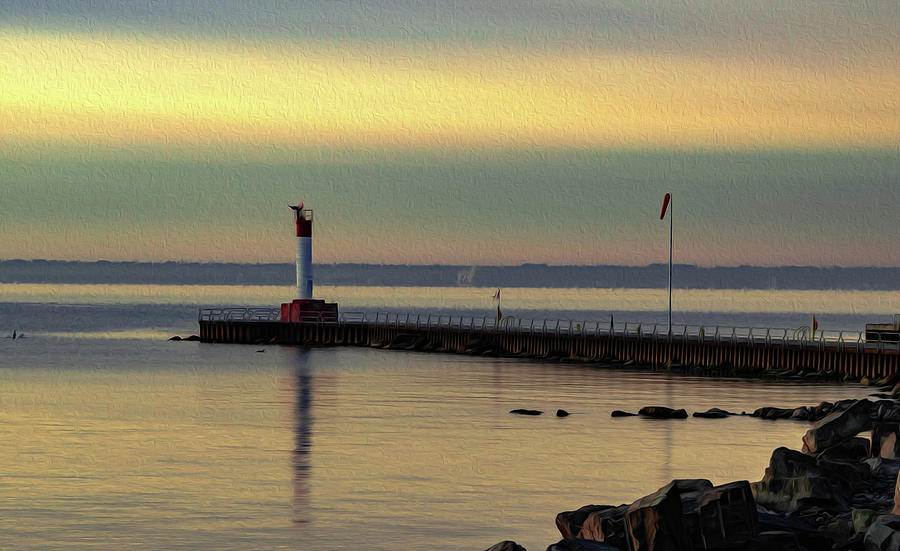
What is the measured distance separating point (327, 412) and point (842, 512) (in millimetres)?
25495

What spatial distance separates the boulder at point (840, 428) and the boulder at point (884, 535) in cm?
1099

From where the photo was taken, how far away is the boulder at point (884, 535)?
16.8m

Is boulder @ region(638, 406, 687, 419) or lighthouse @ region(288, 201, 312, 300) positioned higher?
lighthouse @ region(288, 201, 312, 300)

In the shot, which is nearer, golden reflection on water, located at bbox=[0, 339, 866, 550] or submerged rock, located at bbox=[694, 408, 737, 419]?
golden reflection on water, located at bbox=[0, 339, 866, 550]

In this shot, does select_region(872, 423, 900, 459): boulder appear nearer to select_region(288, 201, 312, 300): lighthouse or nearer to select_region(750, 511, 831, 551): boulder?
select_region(750, 511, 831, 551): boulder

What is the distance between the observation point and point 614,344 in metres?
69.9

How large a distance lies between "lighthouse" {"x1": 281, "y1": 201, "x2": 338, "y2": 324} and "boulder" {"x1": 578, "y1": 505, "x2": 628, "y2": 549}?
63078 mm

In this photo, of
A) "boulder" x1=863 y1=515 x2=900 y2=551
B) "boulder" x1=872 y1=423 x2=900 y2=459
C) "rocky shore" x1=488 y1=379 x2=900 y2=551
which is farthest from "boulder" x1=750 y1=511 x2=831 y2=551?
"boulder" x1=872 y1=423 x2=900 y2=459

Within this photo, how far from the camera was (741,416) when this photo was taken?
40.5 m

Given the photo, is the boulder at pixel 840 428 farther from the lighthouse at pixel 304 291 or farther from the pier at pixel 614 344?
the lighthouse at pixel 304 291

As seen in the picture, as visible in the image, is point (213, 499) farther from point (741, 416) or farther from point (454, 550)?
point (741, 416)

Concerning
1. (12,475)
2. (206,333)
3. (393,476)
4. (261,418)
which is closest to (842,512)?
(393,476)

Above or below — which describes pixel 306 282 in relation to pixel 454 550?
above

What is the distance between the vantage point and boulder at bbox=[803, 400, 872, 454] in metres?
28.0
